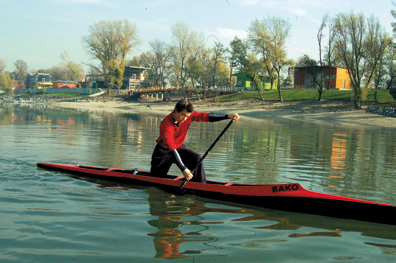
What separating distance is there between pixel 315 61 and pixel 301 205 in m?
51.6

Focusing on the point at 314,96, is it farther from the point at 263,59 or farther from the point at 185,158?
the point at 185,158

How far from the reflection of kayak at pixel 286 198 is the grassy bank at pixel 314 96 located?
1670 inches

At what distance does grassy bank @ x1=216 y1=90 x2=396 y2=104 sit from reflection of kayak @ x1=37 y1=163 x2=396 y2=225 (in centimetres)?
4241

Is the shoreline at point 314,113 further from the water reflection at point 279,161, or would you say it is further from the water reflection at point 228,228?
the water reflection at point 228,228

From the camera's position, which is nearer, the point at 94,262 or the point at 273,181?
the point at 94,262

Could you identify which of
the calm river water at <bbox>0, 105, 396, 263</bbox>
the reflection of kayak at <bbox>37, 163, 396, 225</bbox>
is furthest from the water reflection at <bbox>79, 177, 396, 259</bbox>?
the reflection of kayak at <bbox>37, 163, 396, 225</bbox>

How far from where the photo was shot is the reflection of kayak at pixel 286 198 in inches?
206

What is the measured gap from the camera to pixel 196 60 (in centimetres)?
7225

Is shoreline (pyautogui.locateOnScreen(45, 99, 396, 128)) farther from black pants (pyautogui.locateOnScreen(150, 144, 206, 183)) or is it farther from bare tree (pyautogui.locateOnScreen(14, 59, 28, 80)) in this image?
bare tree (pyautogui.locateOnScreen(14, 59, 28, 80))

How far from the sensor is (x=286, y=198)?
5.85 m

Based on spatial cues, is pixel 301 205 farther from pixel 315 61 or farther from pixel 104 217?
pixel 315 61

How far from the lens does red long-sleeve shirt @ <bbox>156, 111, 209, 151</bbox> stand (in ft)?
21.5

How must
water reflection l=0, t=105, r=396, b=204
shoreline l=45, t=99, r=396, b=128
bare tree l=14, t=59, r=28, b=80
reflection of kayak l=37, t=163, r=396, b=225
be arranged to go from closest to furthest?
reflection of kayak l=37, t=163, r=396, b=225 → water reflection l=0, t=105, r=396, b=204 → shoreline l=45, t=99, r=396, b=128 → bare tree l=14, t=59, r=28, b=80

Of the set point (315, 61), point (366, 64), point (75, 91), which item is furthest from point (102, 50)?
point (366, 64)
